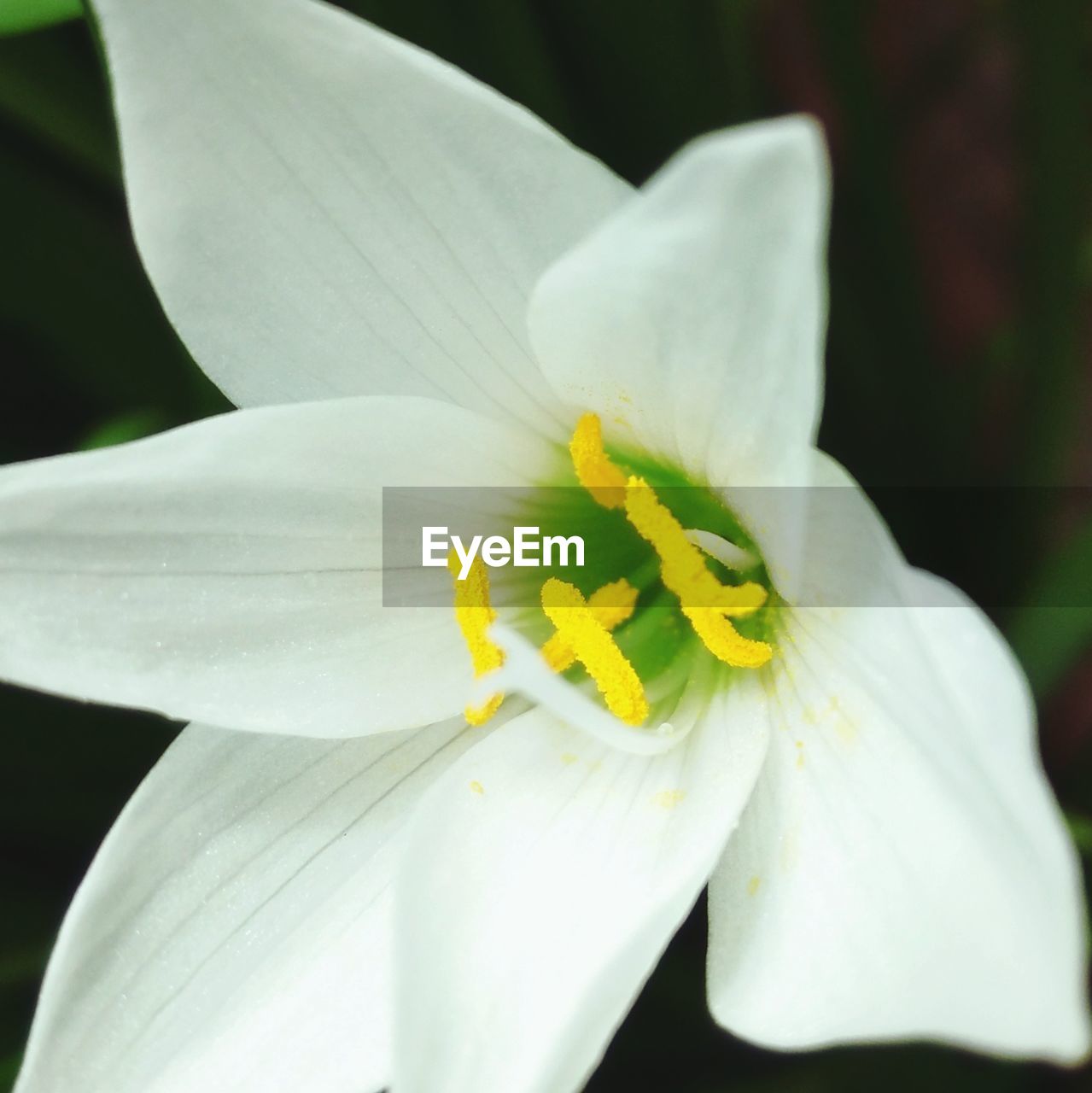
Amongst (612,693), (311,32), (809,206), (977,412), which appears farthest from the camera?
(977,412)

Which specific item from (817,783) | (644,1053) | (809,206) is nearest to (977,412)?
(644,1053)

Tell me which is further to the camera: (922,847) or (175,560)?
(175,560)

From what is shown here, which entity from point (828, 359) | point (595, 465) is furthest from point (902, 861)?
point (828, 359)

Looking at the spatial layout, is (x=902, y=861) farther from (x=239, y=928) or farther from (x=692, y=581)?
(x=239, y=928)

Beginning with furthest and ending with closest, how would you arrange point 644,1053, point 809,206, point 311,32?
point 644,1053 < point 311,32 < point 809,206

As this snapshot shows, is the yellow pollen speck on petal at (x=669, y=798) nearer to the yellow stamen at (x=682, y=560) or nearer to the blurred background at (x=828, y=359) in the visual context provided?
the yellow stamen at (x=682, y=560)

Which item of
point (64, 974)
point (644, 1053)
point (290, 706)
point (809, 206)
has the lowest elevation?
point (644, 1053)

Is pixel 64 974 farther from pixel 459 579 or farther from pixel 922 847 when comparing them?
pixel 922 847

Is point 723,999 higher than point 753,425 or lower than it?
lower
